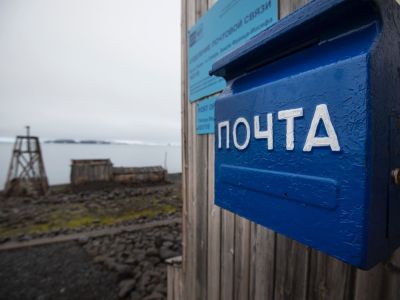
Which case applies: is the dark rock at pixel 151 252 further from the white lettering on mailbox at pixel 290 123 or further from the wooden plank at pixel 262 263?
the white lettering on mailbox at pixel 290 123

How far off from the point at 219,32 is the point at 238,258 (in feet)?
4.28

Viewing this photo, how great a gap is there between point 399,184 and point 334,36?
0.95 feet

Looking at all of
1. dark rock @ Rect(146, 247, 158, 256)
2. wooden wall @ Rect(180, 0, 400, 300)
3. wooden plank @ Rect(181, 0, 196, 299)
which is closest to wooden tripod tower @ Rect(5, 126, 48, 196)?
dark rock @ Rect(146, 247, 158, 256)

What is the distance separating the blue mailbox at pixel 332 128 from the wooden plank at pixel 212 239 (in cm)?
90

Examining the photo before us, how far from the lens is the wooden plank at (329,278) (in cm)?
74

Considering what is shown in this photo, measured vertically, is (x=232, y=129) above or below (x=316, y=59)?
below

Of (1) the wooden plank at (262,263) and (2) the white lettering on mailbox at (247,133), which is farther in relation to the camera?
(1) the wooden plank at (262,263)

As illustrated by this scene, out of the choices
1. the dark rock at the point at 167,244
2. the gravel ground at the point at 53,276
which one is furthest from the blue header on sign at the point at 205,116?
the dark rock at the point at 167,244

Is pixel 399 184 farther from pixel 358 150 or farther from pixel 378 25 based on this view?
pixel 378 25

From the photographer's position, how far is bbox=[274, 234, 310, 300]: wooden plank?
87cm

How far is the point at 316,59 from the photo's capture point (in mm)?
440

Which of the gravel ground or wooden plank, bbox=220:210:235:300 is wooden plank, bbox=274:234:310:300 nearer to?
wooden plank, bbox=220:210:235:300

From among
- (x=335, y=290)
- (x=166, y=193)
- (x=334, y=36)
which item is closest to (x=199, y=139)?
(x=335, y=290)

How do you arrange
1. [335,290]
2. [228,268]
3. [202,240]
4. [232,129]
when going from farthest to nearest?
[202,240], [228,268], [335,290], [232,129]
